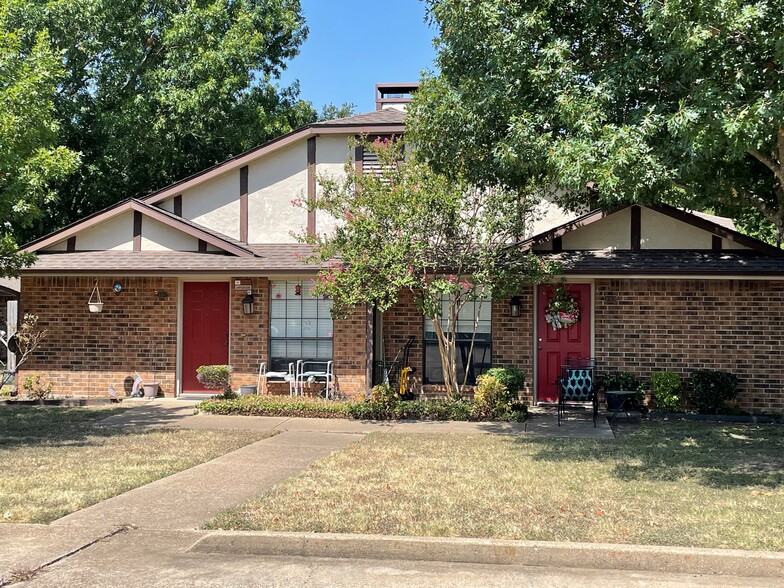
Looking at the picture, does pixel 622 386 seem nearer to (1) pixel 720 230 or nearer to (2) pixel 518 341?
(2) pixel 518 341

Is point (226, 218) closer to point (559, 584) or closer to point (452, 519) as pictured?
point (452, 519)

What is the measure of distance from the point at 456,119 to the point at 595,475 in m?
4.99

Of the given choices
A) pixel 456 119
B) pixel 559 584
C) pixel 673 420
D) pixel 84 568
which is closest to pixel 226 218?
pixel 456 119

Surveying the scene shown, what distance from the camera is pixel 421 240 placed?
11.2 meters

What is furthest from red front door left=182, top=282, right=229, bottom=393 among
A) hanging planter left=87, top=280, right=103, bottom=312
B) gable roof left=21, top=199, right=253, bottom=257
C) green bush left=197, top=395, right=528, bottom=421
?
green bush left=197, top=395, right=528, bottom=421

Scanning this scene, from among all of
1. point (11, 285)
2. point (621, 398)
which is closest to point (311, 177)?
point (621, 398)

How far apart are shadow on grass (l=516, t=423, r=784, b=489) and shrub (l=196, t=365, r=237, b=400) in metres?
5.59

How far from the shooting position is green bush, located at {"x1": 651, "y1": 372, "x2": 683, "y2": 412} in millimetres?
11820

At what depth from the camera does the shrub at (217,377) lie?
12.6 meters

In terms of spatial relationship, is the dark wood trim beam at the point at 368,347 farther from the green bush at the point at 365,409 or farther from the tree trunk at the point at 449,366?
the tree trunk at the point at 449,366

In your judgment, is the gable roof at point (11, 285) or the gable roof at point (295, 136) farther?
the gable roof at point (11, 285)

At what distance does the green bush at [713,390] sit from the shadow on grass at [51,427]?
8659 mm

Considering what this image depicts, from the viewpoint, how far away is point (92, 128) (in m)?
18.8

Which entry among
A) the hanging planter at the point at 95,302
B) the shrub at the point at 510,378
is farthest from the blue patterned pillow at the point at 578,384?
the hanging planter at the point at 95,302
